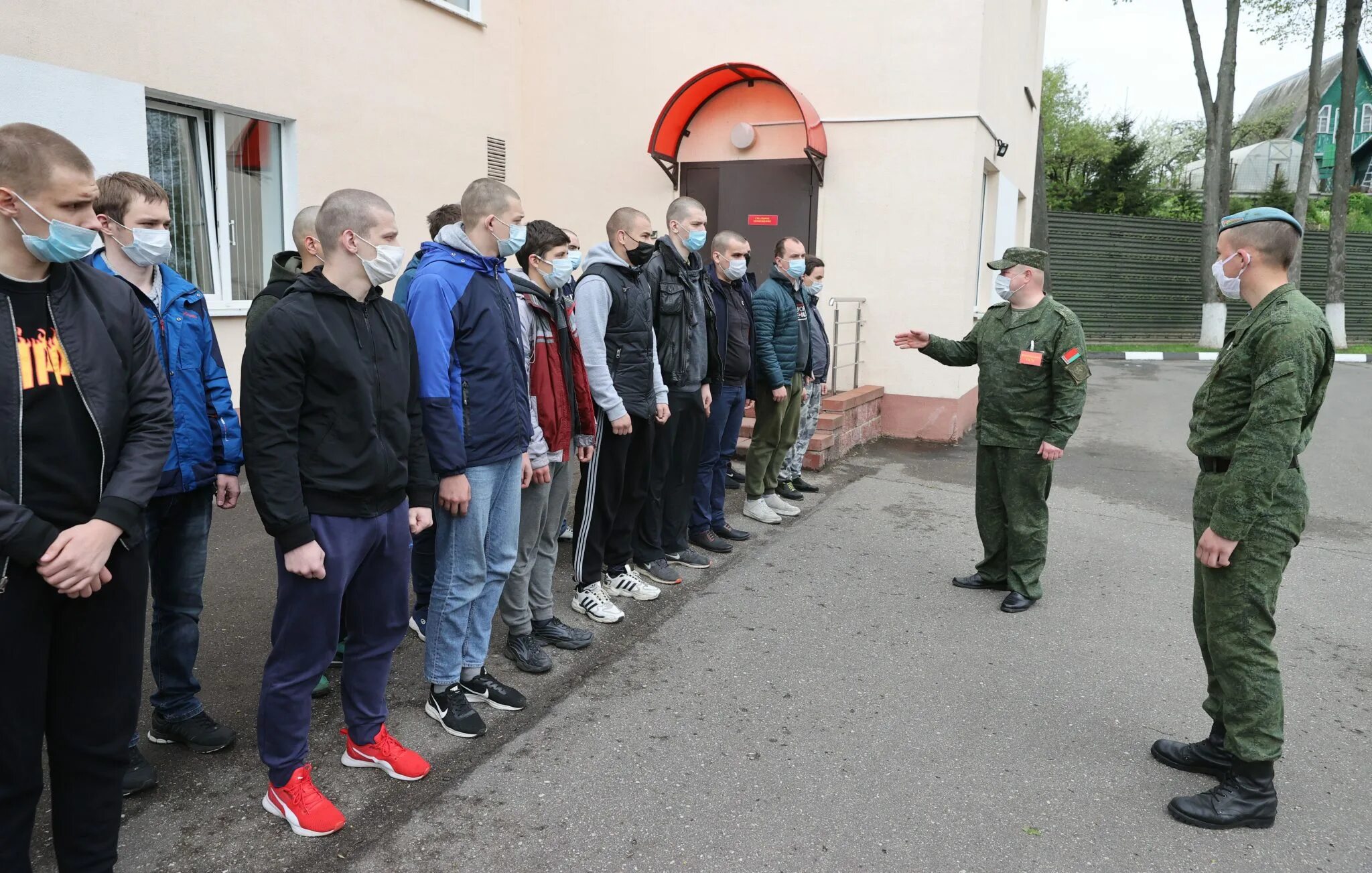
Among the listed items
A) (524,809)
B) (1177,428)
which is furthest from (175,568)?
(1177,428)

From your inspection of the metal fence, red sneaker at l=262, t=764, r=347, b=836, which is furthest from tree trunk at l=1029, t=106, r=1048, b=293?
red sneaker at l=262, t=764, r=347, b=836

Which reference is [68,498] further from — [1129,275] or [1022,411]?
[1129,275]

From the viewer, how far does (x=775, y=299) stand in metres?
6.63

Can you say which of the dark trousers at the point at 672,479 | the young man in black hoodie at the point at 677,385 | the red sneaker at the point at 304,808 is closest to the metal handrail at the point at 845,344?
the young man in black hoodie at the point at 677,385

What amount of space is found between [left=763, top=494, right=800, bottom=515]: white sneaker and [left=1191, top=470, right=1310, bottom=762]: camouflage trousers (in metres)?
3.91

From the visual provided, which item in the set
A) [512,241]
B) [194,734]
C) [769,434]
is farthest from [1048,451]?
[194,734]

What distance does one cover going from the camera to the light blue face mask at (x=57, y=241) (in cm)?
215

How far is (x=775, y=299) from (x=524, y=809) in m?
4.37

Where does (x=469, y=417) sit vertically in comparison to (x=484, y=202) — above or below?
below

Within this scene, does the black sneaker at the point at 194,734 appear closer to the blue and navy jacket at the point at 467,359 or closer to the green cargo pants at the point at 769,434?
the blue and navy jacket at the point at 467,359

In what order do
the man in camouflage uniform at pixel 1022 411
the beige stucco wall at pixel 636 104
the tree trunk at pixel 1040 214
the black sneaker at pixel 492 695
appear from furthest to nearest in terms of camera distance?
the tree trunk at pixel 1040 214
the beige stucco wall at pixel 636 104
the man in camouflage uniform at pixel 1022 411
the black sneaker at pixel 492 695

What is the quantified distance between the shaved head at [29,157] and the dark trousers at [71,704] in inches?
35.4

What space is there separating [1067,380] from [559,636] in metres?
3.08

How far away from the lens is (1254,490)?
122 inches
